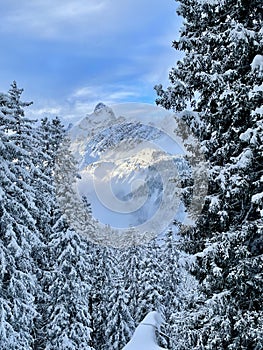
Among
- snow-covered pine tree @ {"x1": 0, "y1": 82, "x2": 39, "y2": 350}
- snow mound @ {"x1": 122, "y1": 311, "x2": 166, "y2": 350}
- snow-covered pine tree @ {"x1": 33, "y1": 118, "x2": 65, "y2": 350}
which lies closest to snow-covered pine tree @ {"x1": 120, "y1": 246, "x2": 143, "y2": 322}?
snow-covered pine tree @ {"x1": 33, "y1": 118, "x2": 65, "y2": 350}

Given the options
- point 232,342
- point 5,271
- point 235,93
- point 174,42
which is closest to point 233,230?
point 232,342

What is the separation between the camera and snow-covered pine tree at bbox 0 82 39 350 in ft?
47.1

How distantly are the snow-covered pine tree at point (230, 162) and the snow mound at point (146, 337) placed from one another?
1080 mm

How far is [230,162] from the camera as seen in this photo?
8.34 meters

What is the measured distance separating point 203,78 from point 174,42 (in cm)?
182

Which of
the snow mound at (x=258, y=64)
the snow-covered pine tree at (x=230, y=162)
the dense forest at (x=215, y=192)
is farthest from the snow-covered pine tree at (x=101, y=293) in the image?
the snow mound at (x=258, y=64)

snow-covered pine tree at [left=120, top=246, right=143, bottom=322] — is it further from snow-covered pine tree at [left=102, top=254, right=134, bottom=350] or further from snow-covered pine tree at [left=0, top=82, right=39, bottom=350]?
snow-covered pine tree at [left=0, top=82, right=39, bottom=350]

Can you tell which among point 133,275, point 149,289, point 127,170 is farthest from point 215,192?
point 133,275

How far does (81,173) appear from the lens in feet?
78.1

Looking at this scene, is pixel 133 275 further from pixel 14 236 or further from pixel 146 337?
pixel 146 337

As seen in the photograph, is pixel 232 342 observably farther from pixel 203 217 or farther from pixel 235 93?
pixel 235 93

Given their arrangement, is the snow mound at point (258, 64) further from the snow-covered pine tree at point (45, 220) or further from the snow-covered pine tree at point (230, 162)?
the snow-covered pine tree at point (45, 220)

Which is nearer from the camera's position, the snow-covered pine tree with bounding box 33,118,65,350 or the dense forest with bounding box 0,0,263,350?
the dense forest with bounding box 0,0,263,350

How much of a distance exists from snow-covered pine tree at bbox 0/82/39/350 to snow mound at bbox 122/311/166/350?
651 cm
